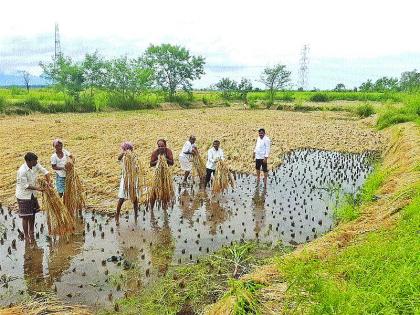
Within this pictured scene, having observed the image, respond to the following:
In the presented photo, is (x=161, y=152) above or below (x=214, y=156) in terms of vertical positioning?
above

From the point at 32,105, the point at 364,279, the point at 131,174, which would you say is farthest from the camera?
the point at 32,105

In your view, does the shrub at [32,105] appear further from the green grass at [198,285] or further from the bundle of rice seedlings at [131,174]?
the green grass at [198,285]

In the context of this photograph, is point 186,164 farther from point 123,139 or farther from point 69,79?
point 69,79

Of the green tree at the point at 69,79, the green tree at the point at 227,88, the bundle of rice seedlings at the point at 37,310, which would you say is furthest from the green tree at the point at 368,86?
the bundle of rice seedlings at the point at 37,310

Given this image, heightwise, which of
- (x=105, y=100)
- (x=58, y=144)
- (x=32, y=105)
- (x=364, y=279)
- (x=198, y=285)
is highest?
(x=105, y=100)

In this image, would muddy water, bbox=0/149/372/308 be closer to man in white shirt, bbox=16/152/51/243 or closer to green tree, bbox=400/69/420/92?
man in white shirt, bbox=16/152/51/243

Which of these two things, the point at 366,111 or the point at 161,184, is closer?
the point at 161,184

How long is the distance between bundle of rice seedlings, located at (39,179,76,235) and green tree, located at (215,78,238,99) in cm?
4270

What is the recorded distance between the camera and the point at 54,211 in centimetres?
654

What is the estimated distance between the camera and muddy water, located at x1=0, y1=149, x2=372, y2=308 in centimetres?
546

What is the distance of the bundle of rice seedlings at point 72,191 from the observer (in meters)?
7.32

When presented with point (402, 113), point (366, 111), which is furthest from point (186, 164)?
point (366, 111)

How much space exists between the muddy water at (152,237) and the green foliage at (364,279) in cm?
240

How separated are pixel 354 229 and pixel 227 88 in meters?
44.3
